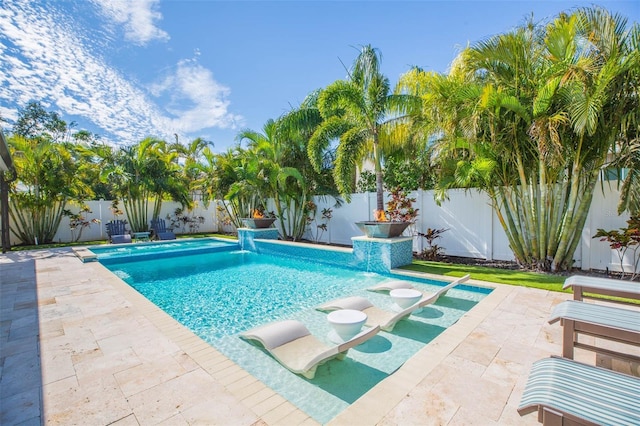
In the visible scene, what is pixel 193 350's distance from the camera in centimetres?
356

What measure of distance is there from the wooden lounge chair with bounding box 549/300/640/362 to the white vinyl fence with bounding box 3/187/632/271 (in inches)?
242

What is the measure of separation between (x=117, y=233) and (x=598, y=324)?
57.7 ft

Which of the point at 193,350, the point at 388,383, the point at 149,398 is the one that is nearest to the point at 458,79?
the point at 388,383

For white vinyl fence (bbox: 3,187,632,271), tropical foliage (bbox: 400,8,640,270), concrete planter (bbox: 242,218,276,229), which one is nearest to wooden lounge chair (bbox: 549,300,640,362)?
tropical foliage (bbox: 400,8,640,270)

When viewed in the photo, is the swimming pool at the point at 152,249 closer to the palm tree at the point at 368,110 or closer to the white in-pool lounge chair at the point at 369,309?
the palm tree at the point at 368,110

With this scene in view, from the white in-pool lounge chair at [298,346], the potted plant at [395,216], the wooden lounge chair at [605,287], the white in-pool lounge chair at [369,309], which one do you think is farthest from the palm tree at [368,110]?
the white in-pool lounge chair at [298,346]

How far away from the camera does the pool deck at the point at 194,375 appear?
94.4 inches

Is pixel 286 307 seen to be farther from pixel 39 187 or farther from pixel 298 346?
pixel 39 187

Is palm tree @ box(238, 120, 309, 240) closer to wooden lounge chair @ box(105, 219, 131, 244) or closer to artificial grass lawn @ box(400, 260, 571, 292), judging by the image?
wooden lounge chair @ box(105, 219, 131, 244)

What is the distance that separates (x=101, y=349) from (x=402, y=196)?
9214mm

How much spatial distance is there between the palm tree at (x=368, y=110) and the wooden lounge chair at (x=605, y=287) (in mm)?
5849

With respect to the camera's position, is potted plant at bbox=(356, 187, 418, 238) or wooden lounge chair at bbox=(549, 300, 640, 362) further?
potted plant at bbox=(356, 187, 418, 238)

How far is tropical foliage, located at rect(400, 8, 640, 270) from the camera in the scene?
590 centimetres

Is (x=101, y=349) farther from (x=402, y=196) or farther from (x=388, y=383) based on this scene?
(x=402, y=196)
